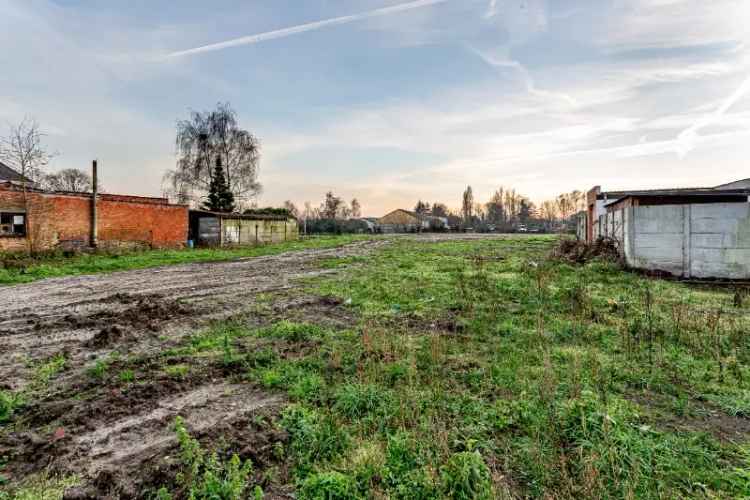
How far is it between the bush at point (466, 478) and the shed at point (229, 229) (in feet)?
86.5

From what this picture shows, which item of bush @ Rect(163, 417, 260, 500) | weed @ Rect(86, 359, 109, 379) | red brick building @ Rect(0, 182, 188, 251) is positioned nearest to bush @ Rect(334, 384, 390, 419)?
bush @ Rect(163, 417, 260, 500)

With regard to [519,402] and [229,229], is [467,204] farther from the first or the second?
[519,402]

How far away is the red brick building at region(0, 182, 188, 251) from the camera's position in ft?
53.9

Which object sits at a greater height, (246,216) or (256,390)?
(246,216)

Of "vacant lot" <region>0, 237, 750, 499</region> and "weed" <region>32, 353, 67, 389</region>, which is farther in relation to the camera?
"weed" <region>32, 353, 67, 389</region>

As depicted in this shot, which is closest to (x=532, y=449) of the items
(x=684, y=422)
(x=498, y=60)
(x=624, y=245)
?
(x=684, y=422)

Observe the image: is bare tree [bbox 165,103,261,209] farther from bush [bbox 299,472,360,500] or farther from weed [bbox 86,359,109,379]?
bush [bbox 299,472,360,500]

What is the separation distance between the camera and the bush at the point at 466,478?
2.34m

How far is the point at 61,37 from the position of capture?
13.9 meters

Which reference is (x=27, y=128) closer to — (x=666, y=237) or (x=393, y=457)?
(x=393, y=457)

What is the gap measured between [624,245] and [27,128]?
89.4 ft

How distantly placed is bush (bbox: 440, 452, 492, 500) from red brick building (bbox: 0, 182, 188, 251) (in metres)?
21.8

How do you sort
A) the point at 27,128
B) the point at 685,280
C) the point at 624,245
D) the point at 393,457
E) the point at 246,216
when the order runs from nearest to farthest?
the point at 393,457, the point at 685,280, the point at 624,245, the point at 27,128, the point at 246,216

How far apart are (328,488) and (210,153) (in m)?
39.8
